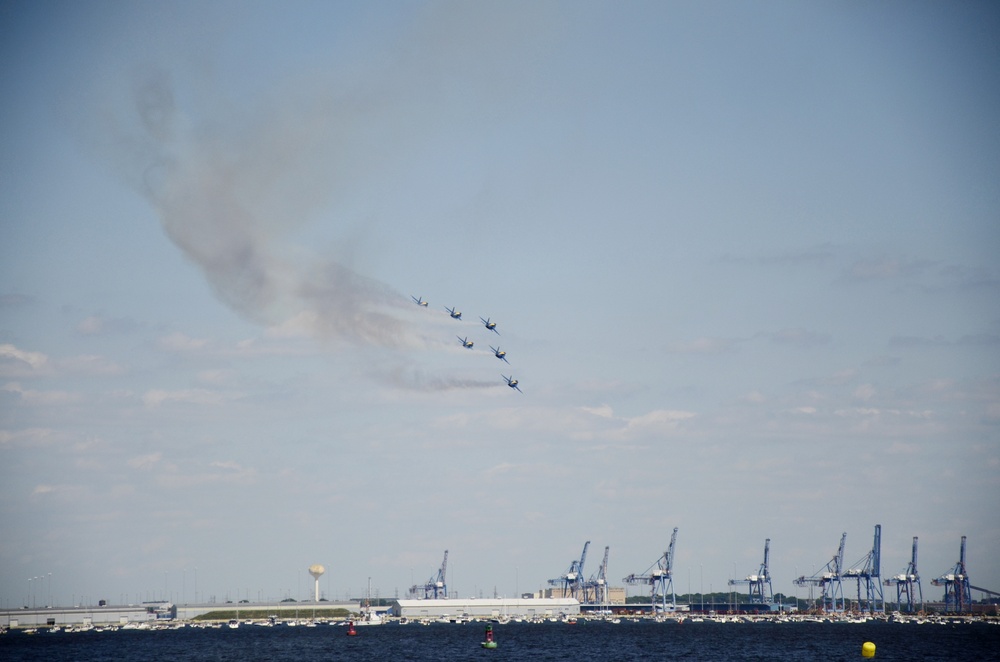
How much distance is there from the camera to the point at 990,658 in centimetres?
14388

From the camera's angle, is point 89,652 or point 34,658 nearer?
point 34,658

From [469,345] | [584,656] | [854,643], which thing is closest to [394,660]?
[584,656]

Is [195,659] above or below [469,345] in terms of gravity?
below

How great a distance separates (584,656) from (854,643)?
6347 cm

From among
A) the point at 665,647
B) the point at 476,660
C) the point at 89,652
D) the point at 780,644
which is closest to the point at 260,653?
the point at 89,652

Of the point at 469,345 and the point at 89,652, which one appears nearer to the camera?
the point at 469,345

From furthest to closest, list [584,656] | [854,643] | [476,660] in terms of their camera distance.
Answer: [854,643] < [584,656] < [476,660]

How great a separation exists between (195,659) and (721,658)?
6982cm

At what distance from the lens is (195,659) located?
497ft

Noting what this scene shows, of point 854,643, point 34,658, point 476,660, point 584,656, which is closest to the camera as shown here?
point 476,660

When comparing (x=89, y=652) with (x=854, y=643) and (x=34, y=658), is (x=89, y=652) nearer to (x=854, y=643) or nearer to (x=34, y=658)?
(x=34, y=658)

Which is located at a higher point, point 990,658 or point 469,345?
point 469,345

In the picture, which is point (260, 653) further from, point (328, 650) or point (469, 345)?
point (469, 345)

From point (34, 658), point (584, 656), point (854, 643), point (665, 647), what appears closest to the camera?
point (584, 656)
